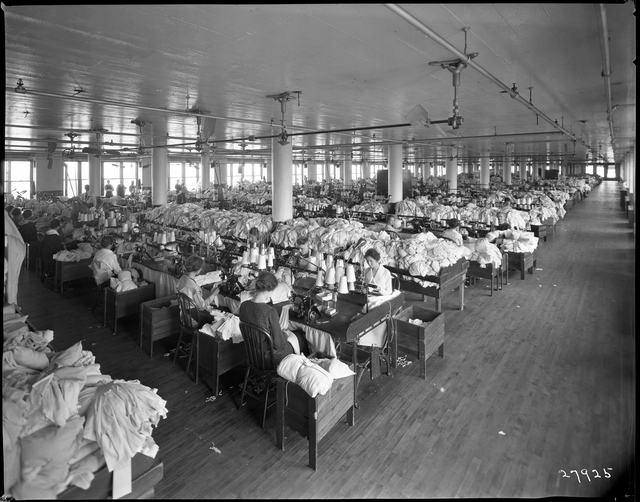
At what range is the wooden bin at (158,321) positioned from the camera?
19.4 ft

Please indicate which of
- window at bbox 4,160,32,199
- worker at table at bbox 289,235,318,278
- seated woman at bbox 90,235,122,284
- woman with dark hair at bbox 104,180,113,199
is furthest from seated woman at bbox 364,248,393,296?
window at bbox 4,160,32,199

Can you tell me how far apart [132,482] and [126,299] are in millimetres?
4627

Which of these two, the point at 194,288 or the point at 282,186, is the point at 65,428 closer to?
the point at 194,288

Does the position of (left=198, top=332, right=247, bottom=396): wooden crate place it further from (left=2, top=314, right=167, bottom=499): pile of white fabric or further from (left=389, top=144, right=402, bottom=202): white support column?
(left=389, top=144, right=402, bottom=202): white support column

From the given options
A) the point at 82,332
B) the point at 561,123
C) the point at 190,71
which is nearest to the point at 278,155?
the point at 190,71

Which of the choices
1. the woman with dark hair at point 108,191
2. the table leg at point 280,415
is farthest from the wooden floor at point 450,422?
the woman with dark hair at point 108,191

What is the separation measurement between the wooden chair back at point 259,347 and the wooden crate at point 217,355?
0.58 meters

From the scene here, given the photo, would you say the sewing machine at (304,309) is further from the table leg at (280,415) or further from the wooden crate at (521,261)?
the wooden crate at (521,261)

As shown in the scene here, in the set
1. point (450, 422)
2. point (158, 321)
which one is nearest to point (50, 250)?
point (158, 321)

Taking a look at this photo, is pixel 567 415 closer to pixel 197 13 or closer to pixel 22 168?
pixel 197 13

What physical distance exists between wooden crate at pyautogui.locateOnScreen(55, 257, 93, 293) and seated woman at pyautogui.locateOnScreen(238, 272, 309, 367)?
248 inches

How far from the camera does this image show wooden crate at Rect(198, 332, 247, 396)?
192 inches

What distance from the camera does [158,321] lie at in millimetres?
5949

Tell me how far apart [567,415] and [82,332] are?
265 inches
